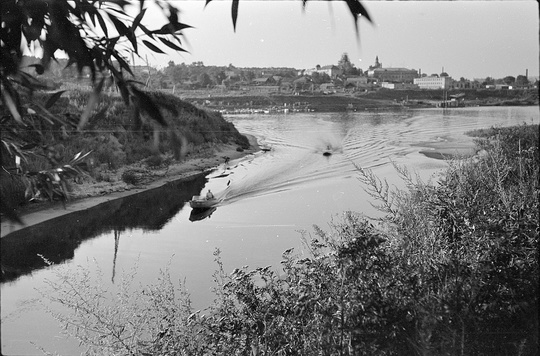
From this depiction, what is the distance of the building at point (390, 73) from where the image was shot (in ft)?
13.3

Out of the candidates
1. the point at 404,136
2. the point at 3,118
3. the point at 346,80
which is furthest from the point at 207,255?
the point at 404,136

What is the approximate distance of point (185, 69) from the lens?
321 centimetres

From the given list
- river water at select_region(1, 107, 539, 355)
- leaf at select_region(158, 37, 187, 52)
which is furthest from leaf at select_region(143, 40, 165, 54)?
river water at select_region(1, 107, 539, 355)

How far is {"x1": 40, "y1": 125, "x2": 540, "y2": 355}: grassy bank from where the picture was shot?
2.28 m

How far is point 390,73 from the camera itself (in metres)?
4.17

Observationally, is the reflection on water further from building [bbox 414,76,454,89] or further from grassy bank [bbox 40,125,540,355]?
building [bbox 414,76,454,89]

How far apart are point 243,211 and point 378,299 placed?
3.27 m

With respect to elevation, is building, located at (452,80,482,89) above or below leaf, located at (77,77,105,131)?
above

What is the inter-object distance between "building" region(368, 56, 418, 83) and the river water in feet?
2.76

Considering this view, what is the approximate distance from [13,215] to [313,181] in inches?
222

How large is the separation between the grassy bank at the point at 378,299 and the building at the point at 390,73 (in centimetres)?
133

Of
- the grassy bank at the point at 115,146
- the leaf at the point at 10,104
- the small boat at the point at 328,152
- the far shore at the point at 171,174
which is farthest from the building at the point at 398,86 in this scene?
the leaf at the point at 10,104

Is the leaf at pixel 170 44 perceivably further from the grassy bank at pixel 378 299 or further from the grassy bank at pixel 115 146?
the grassy bank at pixel 378 299

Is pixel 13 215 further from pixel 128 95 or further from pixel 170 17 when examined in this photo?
pixel 170 17
